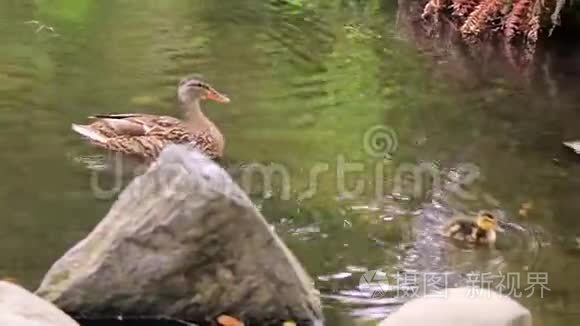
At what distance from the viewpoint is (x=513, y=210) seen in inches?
275

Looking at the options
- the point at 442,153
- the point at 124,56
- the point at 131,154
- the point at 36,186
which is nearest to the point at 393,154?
the point at 442,153

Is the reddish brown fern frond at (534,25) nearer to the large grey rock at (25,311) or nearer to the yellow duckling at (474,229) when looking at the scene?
the yellow duckling at (474,229)

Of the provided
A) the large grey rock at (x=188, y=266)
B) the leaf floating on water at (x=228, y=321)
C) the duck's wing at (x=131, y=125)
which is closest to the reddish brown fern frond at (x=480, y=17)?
the duck's wing at (x=131, y=125)

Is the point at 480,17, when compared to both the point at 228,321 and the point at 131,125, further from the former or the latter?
the point at 228,321

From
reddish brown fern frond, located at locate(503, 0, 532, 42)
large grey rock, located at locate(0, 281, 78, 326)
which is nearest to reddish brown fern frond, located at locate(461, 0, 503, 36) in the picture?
reddish brown fern frond, located at locate(503, 0, 532, 42)

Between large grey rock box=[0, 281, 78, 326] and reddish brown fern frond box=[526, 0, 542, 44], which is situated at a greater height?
reddish brown fern frond box=[526, 0, 542, 44]

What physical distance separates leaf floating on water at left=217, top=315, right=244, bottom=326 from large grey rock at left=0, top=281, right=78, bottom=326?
88cm

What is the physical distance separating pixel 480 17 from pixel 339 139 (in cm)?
577

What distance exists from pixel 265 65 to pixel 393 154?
11.3 ft

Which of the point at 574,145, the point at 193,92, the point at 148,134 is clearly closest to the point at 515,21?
the point at 574,145

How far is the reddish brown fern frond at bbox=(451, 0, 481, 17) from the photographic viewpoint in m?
14.4

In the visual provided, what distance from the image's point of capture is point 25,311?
427cm

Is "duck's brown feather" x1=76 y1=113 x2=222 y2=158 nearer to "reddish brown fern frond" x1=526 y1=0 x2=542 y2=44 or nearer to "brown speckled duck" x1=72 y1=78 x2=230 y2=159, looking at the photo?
"brown speckled duck" x1=72 y1=78 x2=230 y2=159

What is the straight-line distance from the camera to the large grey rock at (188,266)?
5.09 m
